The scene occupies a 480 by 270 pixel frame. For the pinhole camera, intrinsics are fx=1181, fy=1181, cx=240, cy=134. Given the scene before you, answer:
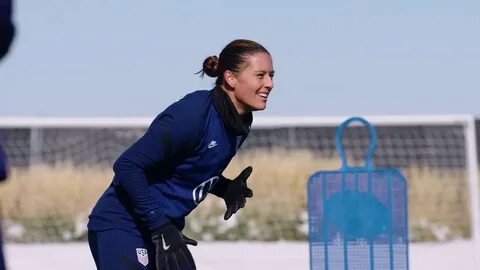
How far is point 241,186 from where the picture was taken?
4.77 meters

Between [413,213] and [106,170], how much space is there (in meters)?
3.69

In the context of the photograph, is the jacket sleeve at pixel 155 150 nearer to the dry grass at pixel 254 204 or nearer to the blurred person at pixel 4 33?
the blurred person at pixel 4 33

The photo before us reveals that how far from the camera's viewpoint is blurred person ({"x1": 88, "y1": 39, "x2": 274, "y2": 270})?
13.0 feet

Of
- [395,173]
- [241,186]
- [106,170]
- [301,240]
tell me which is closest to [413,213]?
[301,240]

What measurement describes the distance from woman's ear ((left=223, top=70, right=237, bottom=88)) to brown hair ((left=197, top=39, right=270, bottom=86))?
0.6 inches

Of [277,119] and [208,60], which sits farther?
[277,119]

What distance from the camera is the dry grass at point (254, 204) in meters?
13.5

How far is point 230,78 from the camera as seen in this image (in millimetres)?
4234

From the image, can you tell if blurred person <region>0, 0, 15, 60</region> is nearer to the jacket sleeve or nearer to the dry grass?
the jacket sleeve

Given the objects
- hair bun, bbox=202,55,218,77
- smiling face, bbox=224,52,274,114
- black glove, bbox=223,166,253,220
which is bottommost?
black glove, bbox=223,166,253,220

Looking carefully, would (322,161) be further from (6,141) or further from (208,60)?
(208,60)

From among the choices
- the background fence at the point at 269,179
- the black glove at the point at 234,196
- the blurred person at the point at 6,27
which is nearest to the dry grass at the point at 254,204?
the background fence at the point at 269,179

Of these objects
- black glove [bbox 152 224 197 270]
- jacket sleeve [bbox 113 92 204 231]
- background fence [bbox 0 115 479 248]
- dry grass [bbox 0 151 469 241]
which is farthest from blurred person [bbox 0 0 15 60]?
dry grass [bbox 0 151 469 241]

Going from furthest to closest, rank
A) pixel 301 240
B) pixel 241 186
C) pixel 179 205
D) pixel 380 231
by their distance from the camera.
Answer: pixel 301 240 → pixel 380 231 → pixel 241 186 → pixel 179 205
